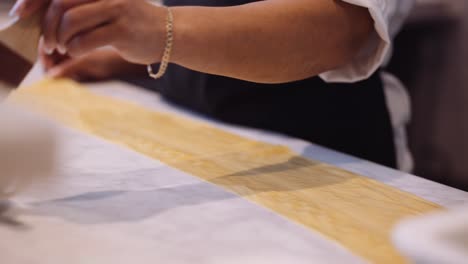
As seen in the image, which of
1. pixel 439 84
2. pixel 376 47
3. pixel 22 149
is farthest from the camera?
pixel 439 84

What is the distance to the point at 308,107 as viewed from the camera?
914 mm

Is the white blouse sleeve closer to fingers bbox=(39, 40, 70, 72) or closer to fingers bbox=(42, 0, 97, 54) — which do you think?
fingers bbox=(42, 0, 97, 54)

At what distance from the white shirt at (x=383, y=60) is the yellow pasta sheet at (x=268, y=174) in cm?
15

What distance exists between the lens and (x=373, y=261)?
1.50 ft

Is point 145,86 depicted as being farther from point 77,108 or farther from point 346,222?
point 346,222

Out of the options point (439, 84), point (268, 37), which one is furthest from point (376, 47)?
point (439, 84)

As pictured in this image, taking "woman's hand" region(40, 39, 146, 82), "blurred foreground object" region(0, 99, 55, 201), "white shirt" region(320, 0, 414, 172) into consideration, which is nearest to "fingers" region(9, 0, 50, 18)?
"blurred foreground object" region(0, 99, 55, 201)

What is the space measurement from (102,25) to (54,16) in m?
0.05

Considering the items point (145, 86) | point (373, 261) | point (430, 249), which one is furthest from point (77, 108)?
point (430, 249)

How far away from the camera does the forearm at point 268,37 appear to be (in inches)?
24.2

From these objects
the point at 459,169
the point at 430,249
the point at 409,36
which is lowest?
the point at 459,169

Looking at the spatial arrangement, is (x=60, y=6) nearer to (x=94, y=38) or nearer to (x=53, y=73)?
(x=94, y=38)

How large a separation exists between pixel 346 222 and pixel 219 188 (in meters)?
0.15

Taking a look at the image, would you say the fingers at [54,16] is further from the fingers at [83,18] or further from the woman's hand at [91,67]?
the woman's hand at [91,67]
